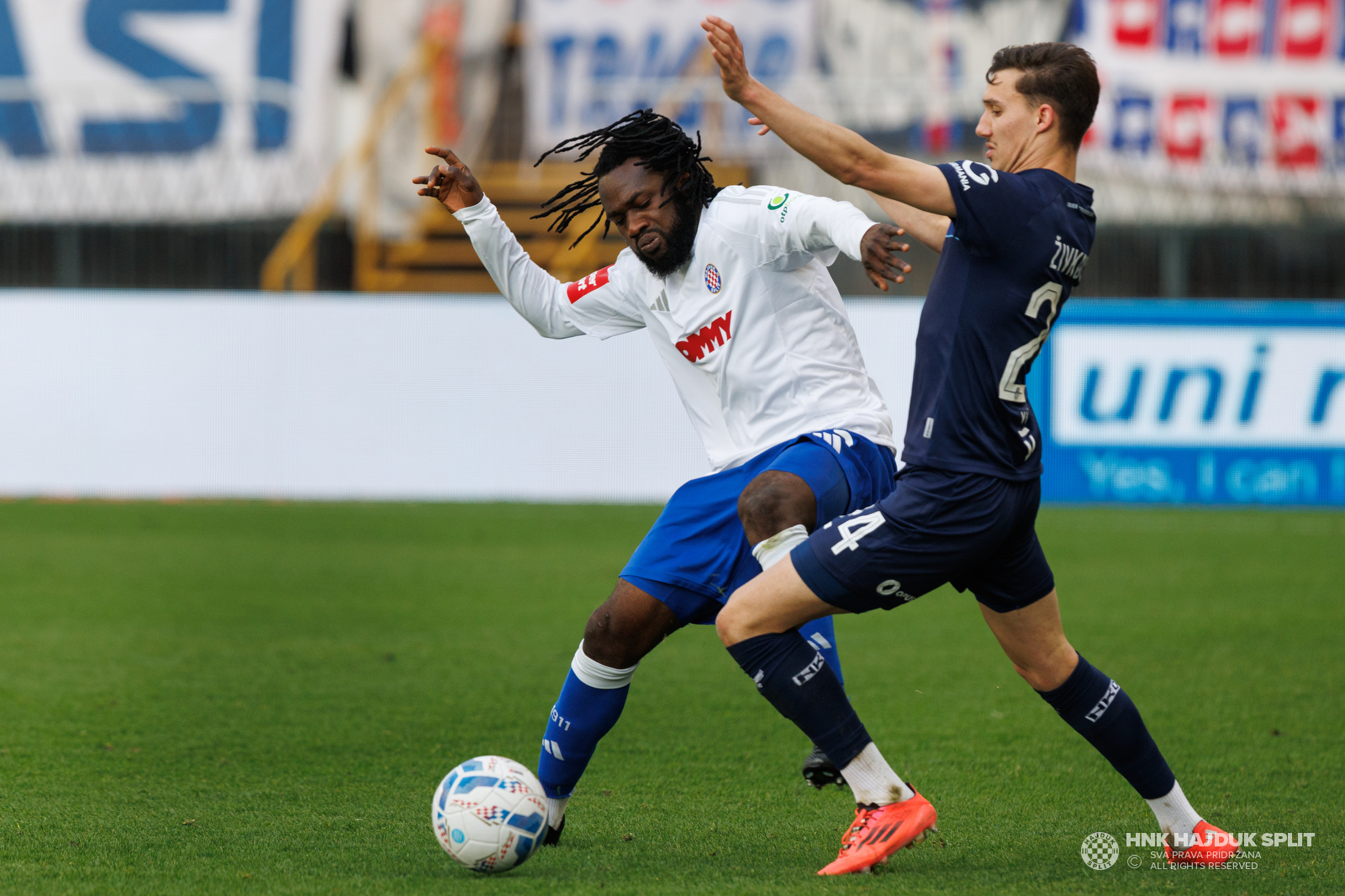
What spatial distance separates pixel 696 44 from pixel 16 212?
8612mm

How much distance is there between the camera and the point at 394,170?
1861 centimetres

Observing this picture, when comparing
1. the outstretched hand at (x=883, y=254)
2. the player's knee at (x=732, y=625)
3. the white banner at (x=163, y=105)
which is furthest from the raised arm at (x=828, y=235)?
the white banner at (x=163, y=105)

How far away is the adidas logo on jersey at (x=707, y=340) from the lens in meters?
4.18

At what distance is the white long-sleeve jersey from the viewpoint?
4.15m

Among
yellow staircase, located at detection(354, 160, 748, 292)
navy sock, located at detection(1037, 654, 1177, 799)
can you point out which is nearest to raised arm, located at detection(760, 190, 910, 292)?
navy sock, located at detection(1037, 654, 1177, 799)

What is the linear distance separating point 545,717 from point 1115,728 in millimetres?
2514

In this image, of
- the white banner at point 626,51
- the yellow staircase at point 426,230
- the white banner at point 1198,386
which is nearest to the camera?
the white banner at point 1198,386

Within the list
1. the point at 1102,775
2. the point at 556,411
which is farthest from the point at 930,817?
the point at 556,411

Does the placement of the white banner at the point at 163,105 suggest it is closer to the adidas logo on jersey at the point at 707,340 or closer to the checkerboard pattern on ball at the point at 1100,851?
the adidas logo on jersey at the point at 707,340

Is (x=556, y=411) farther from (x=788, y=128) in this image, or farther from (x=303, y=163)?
(x=788, y=128)

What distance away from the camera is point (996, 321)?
138 inches

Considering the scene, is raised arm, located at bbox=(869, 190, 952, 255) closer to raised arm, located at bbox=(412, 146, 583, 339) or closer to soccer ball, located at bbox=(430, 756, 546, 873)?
raised arm, located at bbox=(412, 146, 583, 339)

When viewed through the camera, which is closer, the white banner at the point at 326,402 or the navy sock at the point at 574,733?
the navy sock at the point at 574,733

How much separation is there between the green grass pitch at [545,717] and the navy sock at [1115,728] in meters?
0.25
